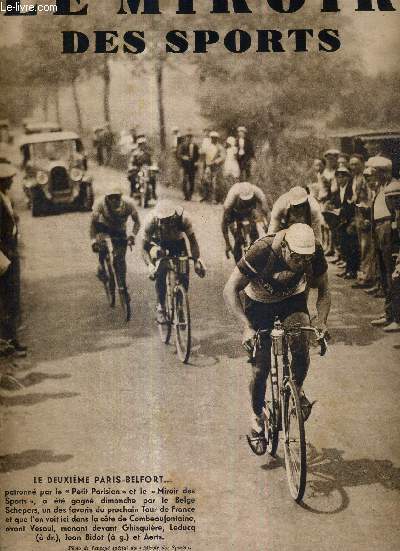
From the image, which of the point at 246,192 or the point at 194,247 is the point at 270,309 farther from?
the point at 246,192

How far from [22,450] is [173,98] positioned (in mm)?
2368

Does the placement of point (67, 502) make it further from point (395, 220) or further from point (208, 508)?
point (395, 220)

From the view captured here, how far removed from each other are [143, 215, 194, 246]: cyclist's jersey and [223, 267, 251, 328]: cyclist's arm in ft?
→ 1.83

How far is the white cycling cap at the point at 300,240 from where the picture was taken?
404cm

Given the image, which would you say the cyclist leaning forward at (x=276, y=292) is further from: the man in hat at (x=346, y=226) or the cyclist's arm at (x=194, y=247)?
the cyclist's arm at (x=194, y=247)

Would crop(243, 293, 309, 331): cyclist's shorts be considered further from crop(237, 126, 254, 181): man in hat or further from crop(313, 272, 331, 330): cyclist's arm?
crop(237, 126, 254, 181): man in hat

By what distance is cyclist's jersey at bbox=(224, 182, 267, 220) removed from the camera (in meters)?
4.61

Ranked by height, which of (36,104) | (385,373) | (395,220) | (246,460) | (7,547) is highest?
(36,104)

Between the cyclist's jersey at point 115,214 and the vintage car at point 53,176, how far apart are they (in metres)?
0.06

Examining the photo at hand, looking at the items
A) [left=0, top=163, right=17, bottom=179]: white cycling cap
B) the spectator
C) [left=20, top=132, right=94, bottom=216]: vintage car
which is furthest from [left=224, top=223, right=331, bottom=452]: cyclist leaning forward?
[left=0, top=163, right=17, bottom=179]: white cycling cap

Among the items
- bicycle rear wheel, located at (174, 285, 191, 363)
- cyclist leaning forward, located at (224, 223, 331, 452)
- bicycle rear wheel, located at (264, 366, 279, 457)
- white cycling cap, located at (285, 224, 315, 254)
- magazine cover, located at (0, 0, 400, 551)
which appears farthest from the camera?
bicycle rear wheel, located at (174, 285, 191, 363)

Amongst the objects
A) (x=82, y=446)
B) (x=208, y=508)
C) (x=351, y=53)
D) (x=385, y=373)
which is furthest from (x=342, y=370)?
(x=351, y=53)

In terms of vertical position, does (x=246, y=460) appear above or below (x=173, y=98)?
below

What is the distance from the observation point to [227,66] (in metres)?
4.52
